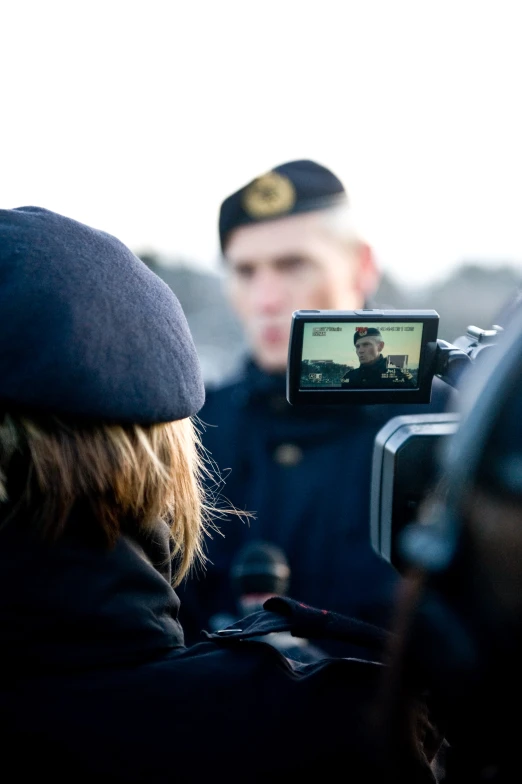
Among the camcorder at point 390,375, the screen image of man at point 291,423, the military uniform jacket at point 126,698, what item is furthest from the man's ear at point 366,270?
the military uniform jacket at point 126,698

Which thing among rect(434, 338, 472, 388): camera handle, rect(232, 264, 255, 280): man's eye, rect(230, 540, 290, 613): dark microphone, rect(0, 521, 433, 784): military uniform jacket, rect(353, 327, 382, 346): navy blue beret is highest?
rect(353, 327, 382, 346): navy blue beret

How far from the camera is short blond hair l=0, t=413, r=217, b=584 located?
101 cm

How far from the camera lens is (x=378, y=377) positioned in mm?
1150

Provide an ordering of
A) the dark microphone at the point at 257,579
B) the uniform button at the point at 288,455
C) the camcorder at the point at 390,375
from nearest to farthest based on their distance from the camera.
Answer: the camcorder at the point at 390,375 → the dark microphone at the point at 257,579 → the uniform button at the point at 288,455

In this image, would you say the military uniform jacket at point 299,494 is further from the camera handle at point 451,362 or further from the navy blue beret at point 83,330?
the navy blue beret at point 83,330

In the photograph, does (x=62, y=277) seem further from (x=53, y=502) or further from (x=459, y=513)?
(x=459, y=513)

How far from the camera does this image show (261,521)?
2668 mm

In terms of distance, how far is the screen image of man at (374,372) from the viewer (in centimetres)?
113

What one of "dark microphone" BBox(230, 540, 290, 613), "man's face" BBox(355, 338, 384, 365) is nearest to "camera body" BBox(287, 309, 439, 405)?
"man's face" BBox(355, 338, 384, 365)

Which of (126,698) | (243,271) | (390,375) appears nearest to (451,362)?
(390,375)

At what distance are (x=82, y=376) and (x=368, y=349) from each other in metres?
0.39

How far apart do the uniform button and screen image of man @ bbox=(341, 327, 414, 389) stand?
159cm

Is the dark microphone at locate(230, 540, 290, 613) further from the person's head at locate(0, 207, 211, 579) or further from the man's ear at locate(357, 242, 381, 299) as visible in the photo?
the man's ear at locate(357, 242, 381, 299)

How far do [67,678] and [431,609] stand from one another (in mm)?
502
